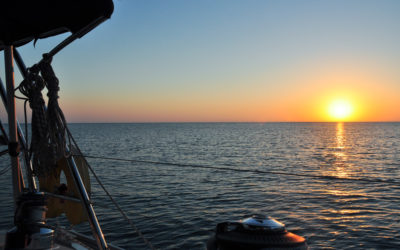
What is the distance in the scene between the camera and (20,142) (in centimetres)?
392

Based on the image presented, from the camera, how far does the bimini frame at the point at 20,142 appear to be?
10.5 feet

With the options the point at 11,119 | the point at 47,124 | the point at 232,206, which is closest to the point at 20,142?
the point at 11,119

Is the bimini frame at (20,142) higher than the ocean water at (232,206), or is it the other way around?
the bimini frame at (20,142)

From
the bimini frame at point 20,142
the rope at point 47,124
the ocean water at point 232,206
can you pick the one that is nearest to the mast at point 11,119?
the bimini frame at point 20,142

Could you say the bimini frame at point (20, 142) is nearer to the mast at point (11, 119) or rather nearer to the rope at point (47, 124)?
the mast at point (11, 119)

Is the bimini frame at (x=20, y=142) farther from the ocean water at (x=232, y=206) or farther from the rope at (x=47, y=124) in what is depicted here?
the ocean water at (x=232, y=206)

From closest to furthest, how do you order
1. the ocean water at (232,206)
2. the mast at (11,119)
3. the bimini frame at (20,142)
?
the bimini frame at (20,142) → the mast at (11,119) → the ocean water at (232,206)

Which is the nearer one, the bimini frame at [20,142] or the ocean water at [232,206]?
the bimini frame at [20,142]

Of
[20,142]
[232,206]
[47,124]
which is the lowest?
[232,206]

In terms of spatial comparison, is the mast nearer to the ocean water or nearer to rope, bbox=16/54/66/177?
rope, bbox=16/54/66/177

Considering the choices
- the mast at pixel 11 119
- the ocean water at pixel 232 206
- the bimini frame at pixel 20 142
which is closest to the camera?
the bimini frame at pixel 20 142

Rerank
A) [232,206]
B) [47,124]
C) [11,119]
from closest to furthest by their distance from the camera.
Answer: [47,124], [11,119], [232,206]

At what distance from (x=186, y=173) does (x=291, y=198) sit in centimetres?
887

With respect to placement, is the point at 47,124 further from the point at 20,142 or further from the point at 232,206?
the point at 232,206
